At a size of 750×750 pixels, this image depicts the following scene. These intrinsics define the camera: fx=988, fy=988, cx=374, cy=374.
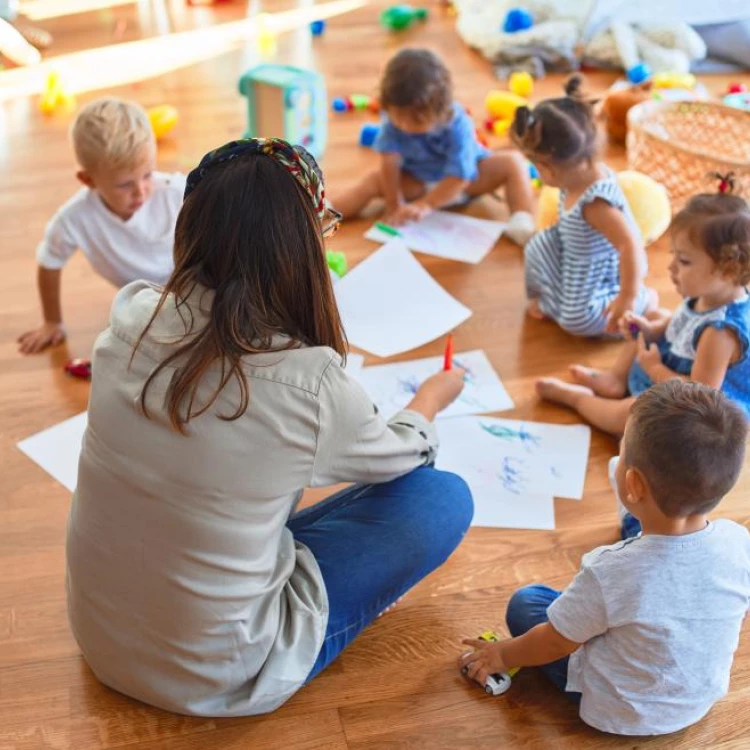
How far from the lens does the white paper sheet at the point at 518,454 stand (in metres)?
1.48

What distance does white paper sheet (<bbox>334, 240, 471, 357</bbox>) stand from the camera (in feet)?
5.81

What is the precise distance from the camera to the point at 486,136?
8.07ft

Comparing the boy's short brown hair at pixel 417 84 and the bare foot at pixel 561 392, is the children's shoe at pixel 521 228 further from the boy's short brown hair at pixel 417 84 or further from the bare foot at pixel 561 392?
the bare foot at pixel 561 392

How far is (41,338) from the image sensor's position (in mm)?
1756

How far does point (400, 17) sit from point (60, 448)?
2.09 m

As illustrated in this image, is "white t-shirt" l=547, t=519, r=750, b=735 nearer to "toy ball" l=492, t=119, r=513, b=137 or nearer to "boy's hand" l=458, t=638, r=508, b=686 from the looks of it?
"boy's hand" l=458, t=638, r=508, b=686

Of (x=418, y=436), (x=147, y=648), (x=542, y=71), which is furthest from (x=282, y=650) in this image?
(x=542, y=71)

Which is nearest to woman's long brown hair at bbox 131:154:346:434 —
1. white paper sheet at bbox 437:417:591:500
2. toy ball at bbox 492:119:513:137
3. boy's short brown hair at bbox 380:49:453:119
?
white paper sheet at bbox 437:417:591:500

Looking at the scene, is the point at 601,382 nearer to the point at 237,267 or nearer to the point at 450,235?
the point at 450,235

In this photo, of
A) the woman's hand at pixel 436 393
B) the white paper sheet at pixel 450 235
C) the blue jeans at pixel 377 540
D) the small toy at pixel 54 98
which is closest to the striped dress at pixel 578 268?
the white paper sheet at pixel 450 235

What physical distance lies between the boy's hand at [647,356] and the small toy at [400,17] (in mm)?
1912

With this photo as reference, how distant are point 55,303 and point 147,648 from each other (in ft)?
2.82

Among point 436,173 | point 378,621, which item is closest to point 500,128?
point 436,173

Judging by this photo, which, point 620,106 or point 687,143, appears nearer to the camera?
point 687,143
